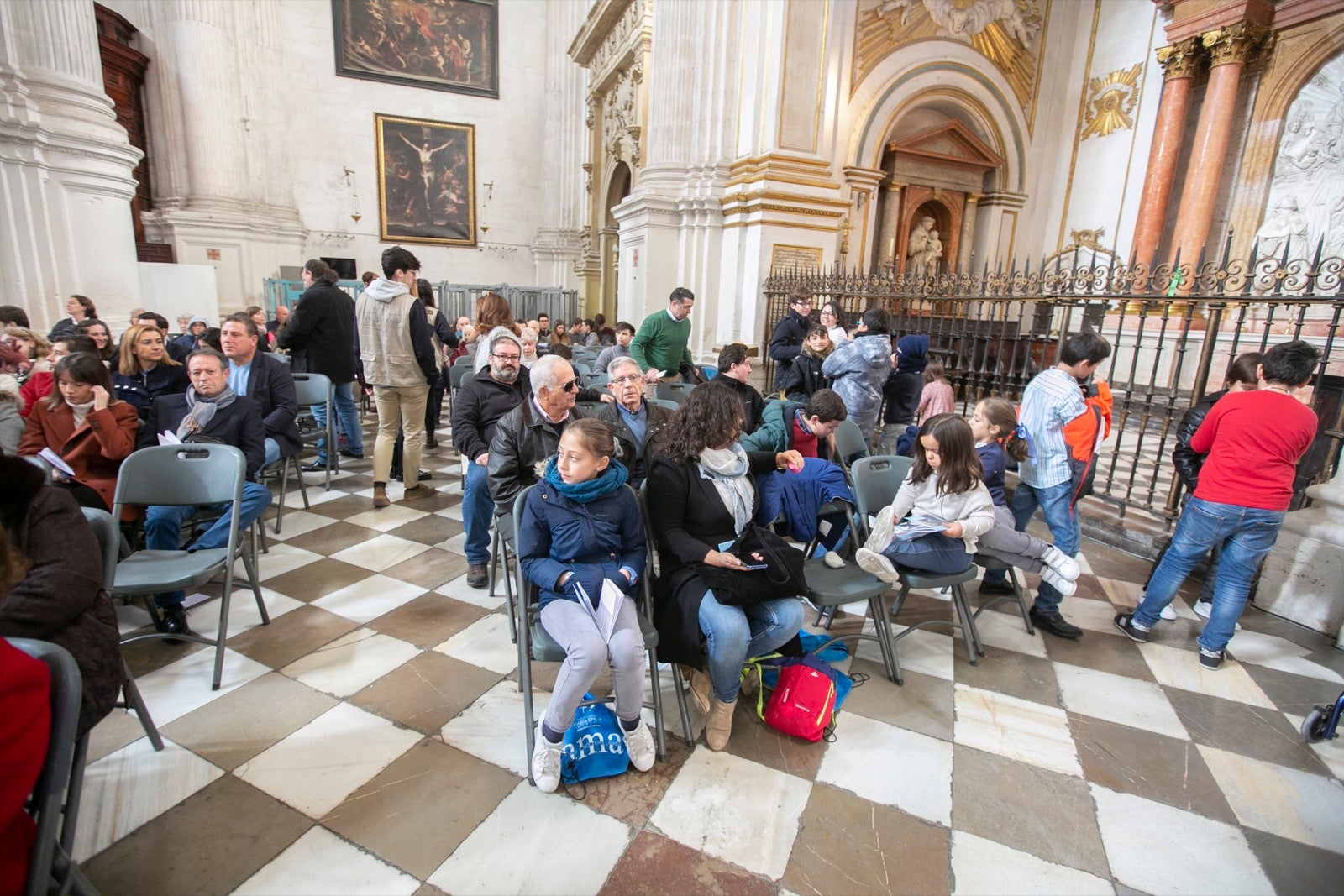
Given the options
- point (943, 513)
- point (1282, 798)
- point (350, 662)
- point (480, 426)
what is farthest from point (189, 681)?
point (1282, 798)

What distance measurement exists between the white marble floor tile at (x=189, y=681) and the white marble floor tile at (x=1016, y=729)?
2814 mm

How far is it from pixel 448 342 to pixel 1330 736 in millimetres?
5653

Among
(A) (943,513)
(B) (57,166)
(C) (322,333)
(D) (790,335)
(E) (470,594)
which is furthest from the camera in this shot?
(B) (57,166)

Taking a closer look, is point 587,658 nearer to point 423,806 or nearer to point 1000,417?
point 423,806

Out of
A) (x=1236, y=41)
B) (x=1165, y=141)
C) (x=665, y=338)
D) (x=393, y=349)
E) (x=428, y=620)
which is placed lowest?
(x=428, y=620)

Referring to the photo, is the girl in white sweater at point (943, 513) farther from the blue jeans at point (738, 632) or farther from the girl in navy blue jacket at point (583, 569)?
the girl in navy blue jacket at point (583, 569)

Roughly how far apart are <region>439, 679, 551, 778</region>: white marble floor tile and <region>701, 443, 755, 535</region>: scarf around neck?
1035 millimetres

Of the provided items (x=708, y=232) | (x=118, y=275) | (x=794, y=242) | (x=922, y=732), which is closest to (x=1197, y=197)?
(x=794, y=242)

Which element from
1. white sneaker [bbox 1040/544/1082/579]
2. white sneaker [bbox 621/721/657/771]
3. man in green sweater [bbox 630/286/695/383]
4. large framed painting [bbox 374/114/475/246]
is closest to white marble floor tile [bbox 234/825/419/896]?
white sneaker [bbox 621/721/657/771]

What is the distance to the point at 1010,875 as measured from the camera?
1.71 metres

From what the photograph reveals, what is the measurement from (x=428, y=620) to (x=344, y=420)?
320cm

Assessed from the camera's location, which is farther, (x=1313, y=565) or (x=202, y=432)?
(x=1313, y=565)

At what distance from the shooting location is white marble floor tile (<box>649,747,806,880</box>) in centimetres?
176

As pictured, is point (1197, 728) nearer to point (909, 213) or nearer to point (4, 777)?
point (4, 777)
